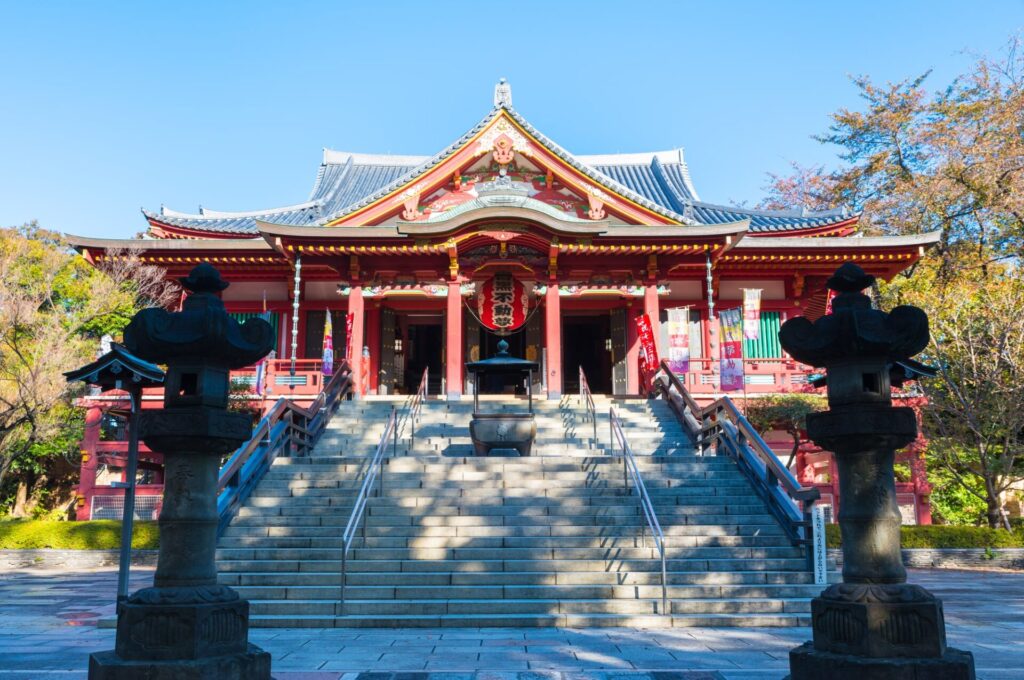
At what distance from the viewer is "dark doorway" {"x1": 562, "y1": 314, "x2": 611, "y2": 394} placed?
21828mm

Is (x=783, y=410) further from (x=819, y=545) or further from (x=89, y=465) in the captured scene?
(x=89, y=465)

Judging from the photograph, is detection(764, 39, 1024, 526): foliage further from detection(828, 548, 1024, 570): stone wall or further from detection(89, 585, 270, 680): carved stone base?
detection(89, 585, 270, 680): carved stone base

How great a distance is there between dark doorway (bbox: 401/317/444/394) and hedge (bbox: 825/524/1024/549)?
1209cm

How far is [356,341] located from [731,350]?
895 centimetres

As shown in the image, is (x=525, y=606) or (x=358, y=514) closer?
(x=525, y=606)

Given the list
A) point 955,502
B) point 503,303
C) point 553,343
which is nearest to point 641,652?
point 553,343

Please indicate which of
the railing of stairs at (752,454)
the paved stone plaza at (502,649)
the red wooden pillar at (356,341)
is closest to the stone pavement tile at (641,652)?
the paved stone plaza at (502,649)

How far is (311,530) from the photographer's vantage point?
9.87 metres

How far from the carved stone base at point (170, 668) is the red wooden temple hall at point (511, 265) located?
41.3 feet

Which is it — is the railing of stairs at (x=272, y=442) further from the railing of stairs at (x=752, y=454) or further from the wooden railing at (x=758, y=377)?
the wooden railing at (x=758, y=377)

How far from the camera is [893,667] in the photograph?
4312 millimetres

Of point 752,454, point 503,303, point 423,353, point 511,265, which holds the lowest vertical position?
point 752,454

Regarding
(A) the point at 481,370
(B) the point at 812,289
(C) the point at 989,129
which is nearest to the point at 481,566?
(A) the point at 481,370

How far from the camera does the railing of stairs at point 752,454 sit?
31.0 feet
